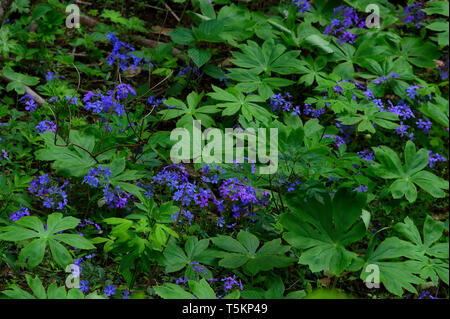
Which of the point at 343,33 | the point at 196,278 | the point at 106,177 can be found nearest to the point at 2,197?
the point at 106,177

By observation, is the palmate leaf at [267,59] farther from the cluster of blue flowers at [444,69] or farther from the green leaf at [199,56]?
the cluster of blue flowers at [444,69]

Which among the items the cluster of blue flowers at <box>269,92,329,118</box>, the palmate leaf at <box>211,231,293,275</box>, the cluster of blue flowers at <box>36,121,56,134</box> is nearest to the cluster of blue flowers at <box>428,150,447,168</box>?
the cluster of blue flowers at <box>269,92,329,118</box>

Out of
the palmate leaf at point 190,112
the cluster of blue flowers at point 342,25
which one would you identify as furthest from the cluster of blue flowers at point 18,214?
the cluster of blue flowers at point 342,25

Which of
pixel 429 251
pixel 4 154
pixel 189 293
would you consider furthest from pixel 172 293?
pixel 4 154

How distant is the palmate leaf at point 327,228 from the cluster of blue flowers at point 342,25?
194 cm

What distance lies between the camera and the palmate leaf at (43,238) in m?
2.50

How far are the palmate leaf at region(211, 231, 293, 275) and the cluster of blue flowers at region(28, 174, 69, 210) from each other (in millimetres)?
941

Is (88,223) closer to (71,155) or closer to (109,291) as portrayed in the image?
(71,155)

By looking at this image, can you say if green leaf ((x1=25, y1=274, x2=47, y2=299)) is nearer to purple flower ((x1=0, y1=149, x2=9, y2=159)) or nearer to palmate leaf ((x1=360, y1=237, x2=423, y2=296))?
purple flower ((x1=0, y1=149, x2=9, y2=159))

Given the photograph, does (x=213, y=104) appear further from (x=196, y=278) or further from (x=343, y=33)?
(x=196, y=278)

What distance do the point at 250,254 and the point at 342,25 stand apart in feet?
8.04

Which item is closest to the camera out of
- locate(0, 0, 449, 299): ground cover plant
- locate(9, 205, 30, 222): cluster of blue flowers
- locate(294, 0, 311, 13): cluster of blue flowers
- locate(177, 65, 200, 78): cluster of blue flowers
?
locate(0, 0, 449, 299): ground cover plant

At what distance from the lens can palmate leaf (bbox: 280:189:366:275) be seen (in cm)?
257

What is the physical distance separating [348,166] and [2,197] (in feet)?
6.76
